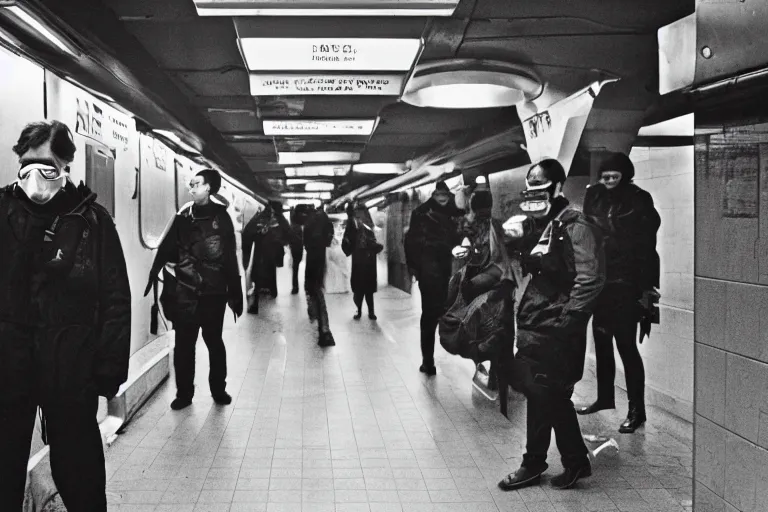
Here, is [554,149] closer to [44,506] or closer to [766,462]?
[766,462]

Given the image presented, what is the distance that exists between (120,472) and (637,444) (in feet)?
10.2

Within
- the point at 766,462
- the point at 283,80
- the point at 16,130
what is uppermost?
the point at 283,80

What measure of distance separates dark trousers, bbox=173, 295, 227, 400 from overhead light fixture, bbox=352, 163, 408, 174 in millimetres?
9970

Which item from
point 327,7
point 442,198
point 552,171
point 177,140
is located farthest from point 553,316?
point 177,140

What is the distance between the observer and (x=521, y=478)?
3707mm

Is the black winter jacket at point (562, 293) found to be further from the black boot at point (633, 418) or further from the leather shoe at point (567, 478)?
the black boot at point (633, 418)

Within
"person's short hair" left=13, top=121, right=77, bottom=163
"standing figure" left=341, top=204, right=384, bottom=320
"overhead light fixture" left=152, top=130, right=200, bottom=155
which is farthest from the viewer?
"standing figure" left=341, top=204, right=384, bottom=320

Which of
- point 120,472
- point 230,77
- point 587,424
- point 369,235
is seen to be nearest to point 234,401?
point 120,472

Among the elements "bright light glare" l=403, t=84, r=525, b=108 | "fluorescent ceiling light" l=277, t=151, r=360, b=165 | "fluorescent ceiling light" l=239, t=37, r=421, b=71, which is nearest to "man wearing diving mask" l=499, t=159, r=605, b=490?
"fluorescent ceiling light" l=239, t=37, r=421, b=71

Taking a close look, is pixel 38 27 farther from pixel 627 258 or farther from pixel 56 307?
pixel 627 258

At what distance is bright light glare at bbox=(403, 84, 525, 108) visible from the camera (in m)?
6.53

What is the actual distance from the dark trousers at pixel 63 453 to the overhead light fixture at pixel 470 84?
4118 millimetres

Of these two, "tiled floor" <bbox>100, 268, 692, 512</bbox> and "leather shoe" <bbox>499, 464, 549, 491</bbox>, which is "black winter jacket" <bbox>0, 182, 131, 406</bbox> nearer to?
"tiled floor" <bbox>100, 268, 692, 512</bbox>

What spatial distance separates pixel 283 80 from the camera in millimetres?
4887
